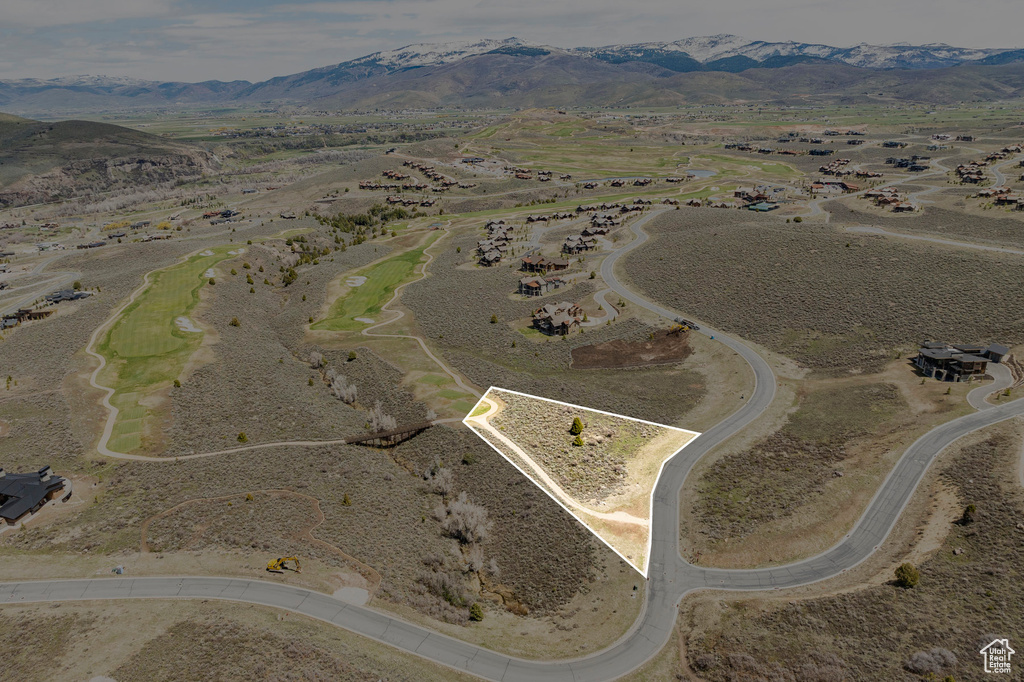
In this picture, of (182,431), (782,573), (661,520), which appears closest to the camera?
(782,573)

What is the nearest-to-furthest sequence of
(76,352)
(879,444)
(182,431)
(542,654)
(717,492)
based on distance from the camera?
(542,654) → (717,492) → (879,444) → (182,431) → (76,352)

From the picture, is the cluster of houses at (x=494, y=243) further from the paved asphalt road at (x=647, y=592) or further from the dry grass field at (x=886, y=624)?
the dry grass field at (x=886, y=624)

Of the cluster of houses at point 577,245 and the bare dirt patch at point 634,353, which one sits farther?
the cluster of houses at point 577,245

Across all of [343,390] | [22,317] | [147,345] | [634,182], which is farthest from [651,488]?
[634,182]

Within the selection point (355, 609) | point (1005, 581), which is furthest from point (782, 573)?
point (355, 609)

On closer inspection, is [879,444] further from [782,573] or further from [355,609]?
[355,609]

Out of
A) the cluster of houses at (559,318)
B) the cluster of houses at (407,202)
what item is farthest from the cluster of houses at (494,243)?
the cluster of houses at (407,202)
